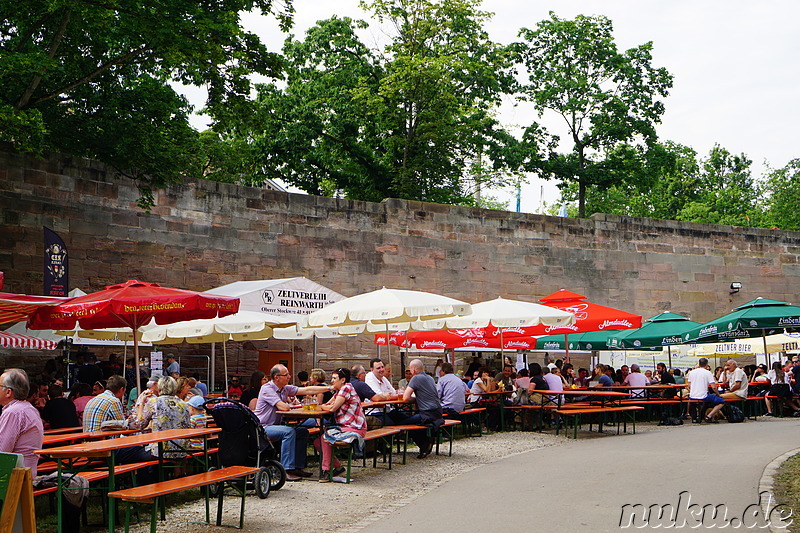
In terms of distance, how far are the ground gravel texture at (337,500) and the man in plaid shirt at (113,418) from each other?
1.90ft

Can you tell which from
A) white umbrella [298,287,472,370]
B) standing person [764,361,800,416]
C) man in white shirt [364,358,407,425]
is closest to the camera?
man in white shirt [364,358,407,425]

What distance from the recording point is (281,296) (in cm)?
1428

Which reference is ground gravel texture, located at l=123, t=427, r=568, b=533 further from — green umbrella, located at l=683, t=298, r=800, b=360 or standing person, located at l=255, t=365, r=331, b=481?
green umbrella, located at l=683, t=298, r=800, b=360

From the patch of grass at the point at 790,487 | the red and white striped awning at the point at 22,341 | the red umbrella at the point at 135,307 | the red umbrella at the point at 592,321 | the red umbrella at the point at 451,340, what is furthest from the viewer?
the red umbrella at the point at 451,340

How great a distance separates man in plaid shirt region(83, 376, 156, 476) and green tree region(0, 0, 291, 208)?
21.4ft

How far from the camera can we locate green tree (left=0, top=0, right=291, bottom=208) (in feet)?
46.3

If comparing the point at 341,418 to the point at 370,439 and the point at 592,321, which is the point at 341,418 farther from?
the point at 592,321

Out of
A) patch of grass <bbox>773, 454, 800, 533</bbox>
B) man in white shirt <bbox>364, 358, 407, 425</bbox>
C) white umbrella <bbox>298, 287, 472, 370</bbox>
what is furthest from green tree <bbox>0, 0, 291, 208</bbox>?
patch of grass <bbox>773, 454, 800, 533</bbox>

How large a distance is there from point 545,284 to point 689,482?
14886 millimetres

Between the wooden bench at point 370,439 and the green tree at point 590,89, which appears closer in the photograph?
the wooden bench at point 370,439

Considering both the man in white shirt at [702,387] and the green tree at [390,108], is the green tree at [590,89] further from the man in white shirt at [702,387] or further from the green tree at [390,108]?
the man in white shirt at [702,387]

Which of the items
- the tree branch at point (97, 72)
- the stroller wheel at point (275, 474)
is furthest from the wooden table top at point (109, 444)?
the tree branch at point (97, 72)

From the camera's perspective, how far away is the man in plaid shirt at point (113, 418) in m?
8.24

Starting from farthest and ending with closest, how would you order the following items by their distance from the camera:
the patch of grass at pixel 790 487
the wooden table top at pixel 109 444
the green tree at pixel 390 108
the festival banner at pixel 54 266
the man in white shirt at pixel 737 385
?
the green tree at pixel 390 108, the man in white shirt at pixel 737 385, the festival banner at pixel 54 266, the patch of grass at pixel 790 487, the wooden table top at pixel 109 444
